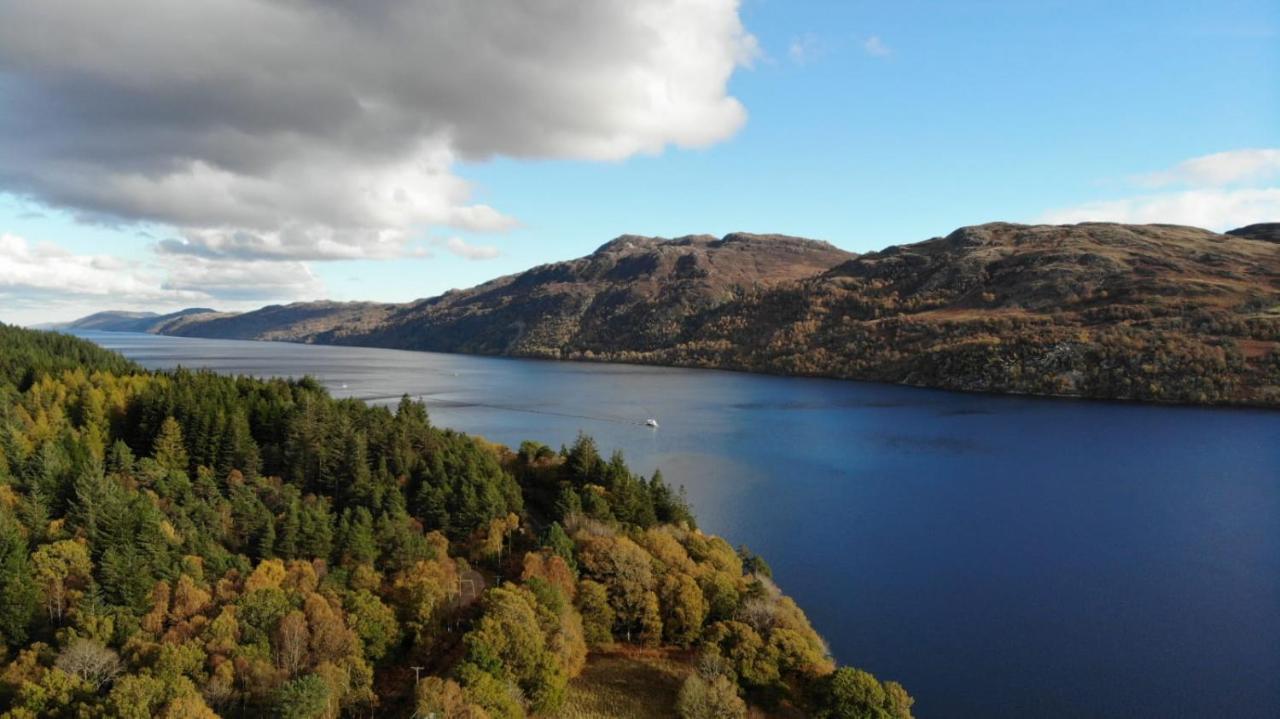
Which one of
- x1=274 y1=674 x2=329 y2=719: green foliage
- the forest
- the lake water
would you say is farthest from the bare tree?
the lake water

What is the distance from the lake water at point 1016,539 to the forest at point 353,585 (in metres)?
8.71

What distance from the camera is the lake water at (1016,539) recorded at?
139ft

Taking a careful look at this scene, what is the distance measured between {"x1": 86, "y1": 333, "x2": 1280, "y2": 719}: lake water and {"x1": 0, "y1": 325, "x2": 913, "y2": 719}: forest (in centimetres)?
871

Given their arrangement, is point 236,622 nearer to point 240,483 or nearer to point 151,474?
point 240,483

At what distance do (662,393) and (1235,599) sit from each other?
145876 millimetres

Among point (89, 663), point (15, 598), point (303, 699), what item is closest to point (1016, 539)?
point (303, 699)

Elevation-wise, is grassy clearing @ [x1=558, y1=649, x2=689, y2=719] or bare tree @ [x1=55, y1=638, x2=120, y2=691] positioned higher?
bare tree @ [x1=55, y1=638, x2=120, y2=691]

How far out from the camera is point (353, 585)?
46375 millimetres

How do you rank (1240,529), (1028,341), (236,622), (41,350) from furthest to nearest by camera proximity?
(1028,341) < (41,350) < (1240,529) < (236,622)

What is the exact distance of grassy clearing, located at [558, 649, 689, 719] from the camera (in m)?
37.8

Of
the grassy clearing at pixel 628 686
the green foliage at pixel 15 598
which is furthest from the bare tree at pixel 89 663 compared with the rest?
the grassy clearing at pixel 628 686

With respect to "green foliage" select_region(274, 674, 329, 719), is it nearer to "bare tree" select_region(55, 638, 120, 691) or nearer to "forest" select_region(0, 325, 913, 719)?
"forest" select_region(0, 325, 913, 719)

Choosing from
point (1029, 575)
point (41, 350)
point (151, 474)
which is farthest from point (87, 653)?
point (41, 350)

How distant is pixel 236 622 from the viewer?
1506 inches
